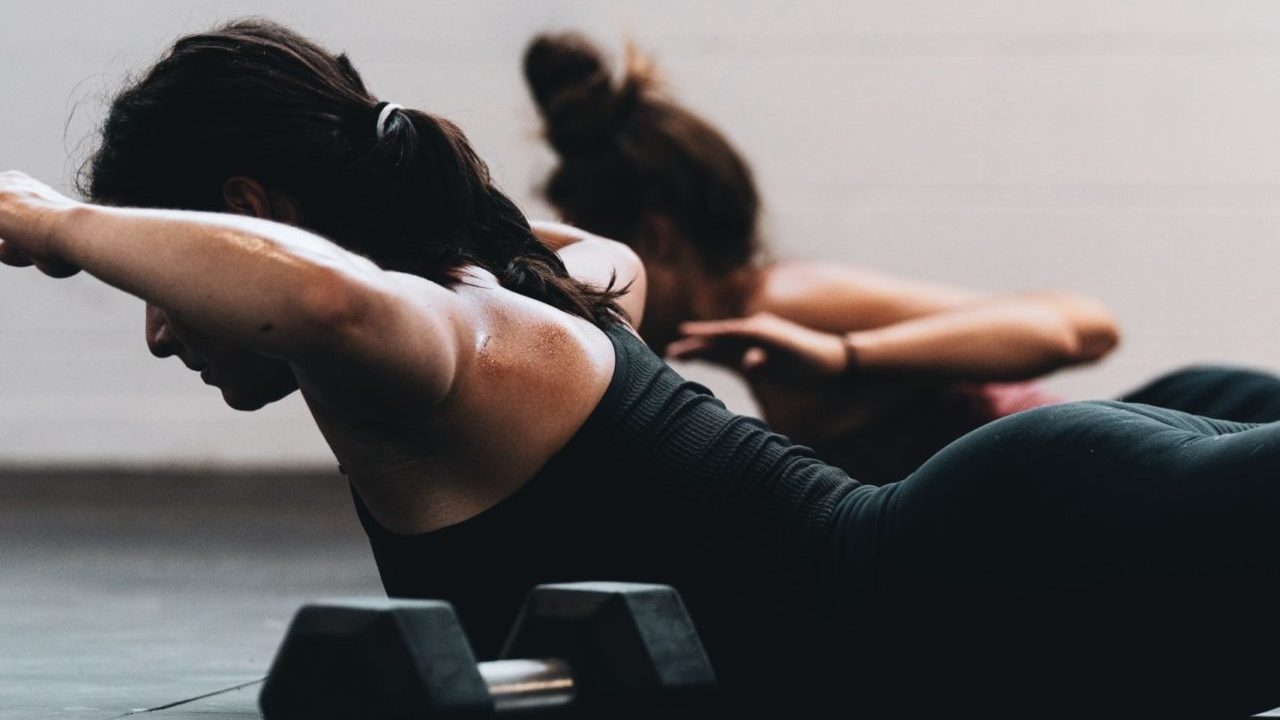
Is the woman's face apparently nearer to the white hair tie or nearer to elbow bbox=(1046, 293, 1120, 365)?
the white hair tie

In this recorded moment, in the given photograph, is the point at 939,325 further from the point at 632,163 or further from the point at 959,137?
the point at 959,137

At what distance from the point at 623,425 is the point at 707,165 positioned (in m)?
1.36

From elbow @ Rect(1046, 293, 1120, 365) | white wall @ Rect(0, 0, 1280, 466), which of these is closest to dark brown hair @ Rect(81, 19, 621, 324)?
elbow @ Rect(1046, 293, 1120, 365)

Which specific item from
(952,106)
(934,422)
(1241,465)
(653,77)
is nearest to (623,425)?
(1241,465)

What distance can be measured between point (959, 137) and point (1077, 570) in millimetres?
3514

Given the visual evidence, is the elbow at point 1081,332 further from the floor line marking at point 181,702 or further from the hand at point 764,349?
the floor line marking at point 181,702

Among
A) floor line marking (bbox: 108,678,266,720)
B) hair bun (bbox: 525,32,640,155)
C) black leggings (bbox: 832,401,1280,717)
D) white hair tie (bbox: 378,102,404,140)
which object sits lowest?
floor line marking (bbox: 108,678,266,720)

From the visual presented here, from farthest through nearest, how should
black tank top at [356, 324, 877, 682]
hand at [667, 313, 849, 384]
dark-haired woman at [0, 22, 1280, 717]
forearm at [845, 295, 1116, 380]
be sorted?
forearm at [845, 295, 1116, 380] < hand at [667, 313, 849, 384] < black tank top at [356, 324, 877, 682] < dark-haired woman at [0, 22, 1280, 717]

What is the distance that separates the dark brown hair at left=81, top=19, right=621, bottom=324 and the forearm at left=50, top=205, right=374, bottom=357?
19 cm

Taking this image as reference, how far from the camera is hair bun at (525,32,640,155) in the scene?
2.44 metres

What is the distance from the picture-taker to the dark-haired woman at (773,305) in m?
2.13

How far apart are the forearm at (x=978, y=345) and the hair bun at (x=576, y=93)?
54 cm

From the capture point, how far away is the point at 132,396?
4.58 m

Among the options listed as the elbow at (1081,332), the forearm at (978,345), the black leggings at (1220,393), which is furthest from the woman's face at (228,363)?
the elbow at (1081,332)
